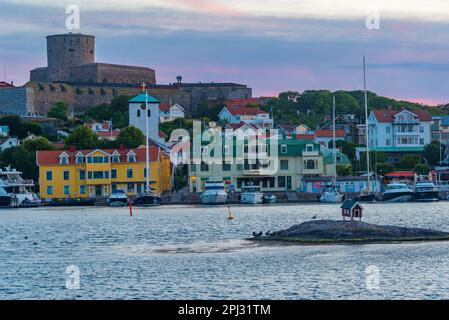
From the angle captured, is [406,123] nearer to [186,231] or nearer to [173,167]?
[173,167]

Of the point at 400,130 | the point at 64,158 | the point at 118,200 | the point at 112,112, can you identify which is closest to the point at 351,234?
the point at 118,200

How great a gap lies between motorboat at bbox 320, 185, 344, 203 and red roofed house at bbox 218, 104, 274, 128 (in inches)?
1964

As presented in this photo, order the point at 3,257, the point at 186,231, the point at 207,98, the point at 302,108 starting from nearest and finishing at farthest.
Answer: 1. the point at 3,257
2. the point at 186,231
3. the point at 302,108
4. the point at 207,98

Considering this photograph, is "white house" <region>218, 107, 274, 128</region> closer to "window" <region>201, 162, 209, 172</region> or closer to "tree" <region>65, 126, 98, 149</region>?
"tree" <region>65, 126, 98, 149</region>

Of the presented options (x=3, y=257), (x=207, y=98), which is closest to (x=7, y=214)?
(x=3, y=257)

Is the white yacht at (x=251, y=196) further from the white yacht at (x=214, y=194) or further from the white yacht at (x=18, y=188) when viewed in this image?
the white yacht at (x=18, y=188)

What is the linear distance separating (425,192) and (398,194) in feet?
6.37

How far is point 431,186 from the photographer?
313ft

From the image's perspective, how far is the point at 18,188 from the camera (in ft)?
332

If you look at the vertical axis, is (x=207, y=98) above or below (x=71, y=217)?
above

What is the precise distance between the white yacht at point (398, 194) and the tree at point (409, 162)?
20.7 meters

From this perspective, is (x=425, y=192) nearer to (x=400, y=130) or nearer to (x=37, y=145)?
(x=400, y=130)

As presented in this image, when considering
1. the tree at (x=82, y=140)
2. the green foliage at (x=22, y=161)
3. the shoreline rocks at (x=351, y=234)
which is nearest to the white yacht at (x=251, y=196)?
the tree at (x=82, y=140)

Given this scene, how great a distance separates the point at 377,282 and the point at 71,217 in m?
45.1
